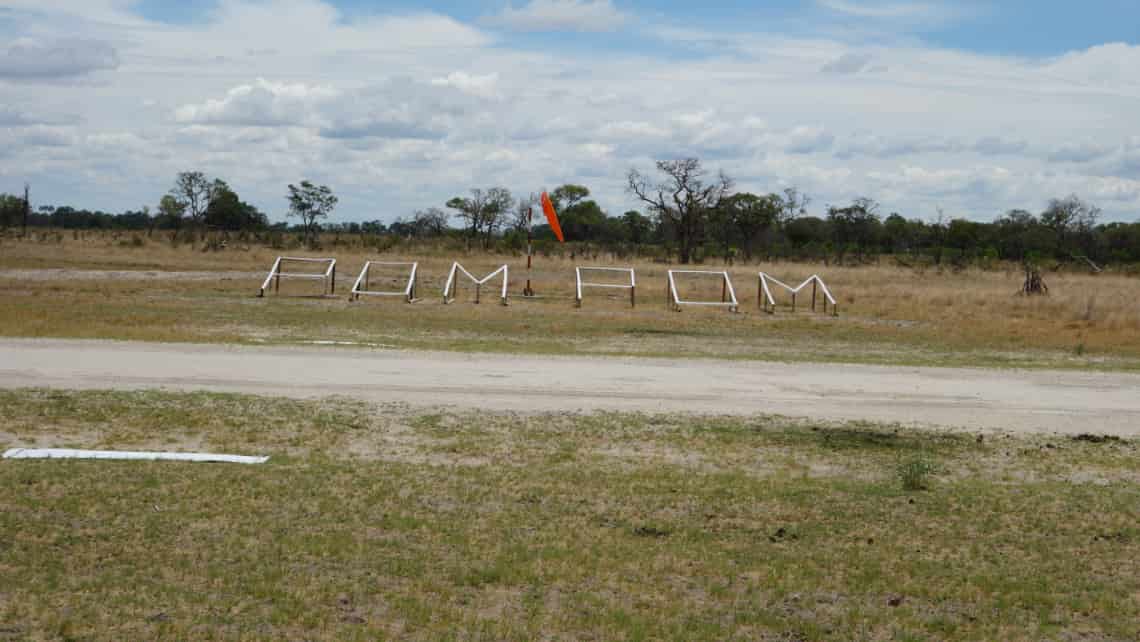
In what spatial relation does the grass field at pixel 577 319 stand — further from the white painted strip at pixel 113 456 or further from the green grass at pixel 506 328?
the white painted strip at pixel 113 456

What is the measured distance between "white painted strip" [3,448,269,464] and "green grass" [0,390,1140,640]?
0.25m

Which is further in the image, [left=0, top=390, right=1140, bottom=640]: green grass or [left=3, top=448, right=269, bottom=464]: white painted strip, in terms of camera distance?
[left=3, top=448, right=269, bottom=464]: white painted strip

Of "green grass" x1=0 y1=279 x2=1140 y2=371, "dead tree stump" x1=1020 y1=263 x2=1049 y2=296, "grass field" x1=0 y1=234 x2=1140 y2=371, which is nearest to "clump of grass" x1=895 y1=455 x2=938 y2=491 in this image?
"green grass" x1=0 y1=279 x2=1140 y2=371

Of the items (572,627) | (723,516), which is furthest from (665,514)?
(572,627)

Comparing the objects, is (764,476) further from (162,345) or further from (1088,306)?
(1088,306)

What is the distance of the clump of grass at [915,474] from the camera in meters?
9.73

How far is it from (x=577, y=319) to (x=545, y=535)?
20075 millimetres

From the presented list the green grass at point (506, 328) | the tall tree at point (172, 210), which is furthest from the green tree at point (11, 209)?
the green grass at point (506, 328)

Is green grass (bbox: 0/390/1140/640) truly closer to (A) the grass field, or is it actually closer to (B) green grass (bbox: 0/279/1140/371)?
(B) green grass (bbox: 0/279/1140/371)

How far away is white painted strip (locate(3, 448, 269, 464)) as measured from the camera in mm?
9648

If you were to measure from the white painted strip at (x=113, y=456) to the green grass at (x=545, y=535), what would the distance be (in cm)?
25

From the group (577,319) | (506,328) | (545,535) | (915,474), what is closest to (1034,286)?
(577,319)

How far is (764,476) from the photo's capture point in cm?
1007

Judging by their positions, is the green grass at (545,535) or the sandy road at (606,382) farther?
the sandy road at (606,382)
